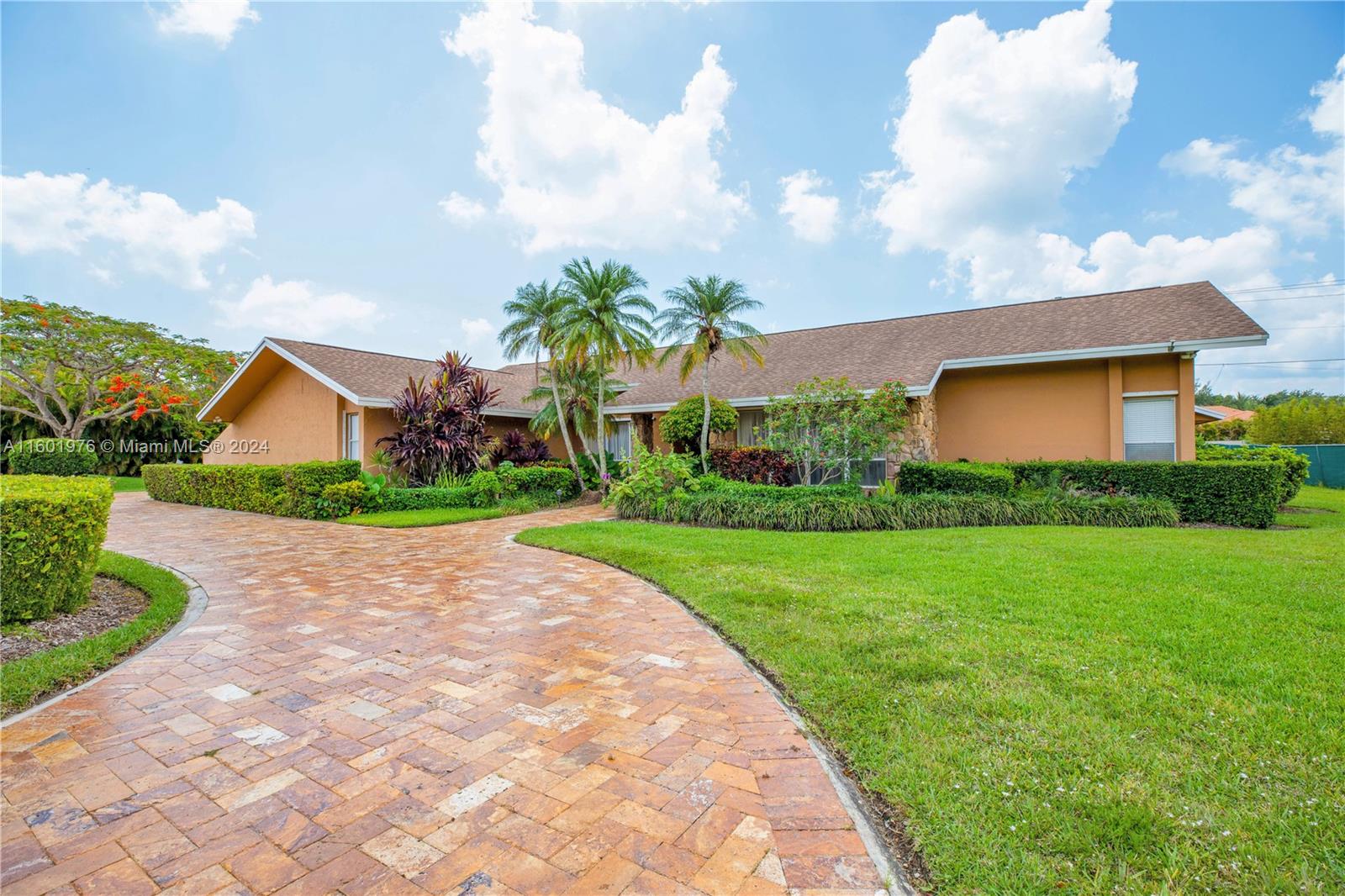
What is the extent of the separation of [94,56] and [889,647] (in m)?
11.0

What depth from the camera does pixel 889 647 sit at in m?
4.03

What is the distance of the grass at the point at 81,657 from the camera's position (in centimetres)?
346

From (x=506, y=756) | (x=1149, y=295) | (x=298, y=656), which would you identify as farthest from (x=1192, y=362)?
(x=298, y=656)

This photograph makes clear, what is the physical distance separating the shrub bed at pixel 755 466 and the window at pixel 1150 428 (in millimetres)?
7009

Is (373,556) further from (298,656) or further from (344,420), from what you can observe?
(344,420)

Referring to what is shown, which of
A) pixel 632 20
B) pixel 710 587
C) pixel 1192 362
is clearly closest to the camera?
pixel 710 587

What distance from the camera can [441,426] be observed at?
14195 mm

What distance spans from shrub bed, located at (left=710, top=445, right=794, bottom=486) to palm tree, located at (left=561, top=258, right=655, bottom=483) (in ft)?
10.8

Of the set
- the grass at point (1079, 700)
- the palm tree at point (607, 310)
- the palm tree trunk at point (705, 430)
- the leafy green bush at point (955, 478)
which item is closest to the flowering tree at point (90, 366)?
the palm tree at point (607, 310)

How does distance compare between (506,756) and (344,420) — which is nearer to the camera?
(506,756)

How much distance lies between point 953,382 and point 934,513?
5.31 m

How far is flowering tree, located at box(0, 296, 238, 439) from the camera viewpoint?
64.2ft

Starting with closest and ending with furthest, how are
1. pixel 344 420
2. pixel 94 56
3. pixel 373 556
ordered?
pixel 94 56 → pixel 373 556 → pixel 344 420

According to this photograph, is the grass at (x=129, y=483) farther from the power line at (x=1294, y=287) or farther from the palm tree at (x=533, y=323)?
the power line at (x=1294, y=287)
